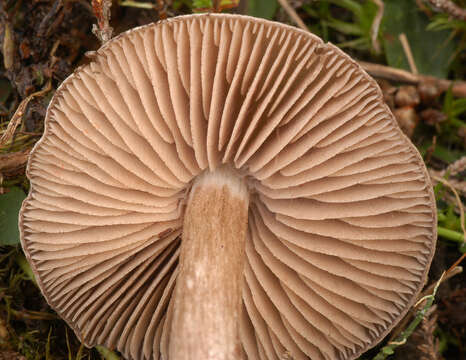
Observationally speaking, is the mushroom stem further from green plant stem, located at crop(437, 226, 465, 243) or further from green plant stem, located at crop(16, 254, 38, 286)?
green plant stem, located at crop(437, 226, 465, 243)

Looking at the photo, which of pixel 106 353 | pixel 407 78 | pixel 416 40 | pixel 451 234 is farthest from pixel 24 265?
pixel 416 40

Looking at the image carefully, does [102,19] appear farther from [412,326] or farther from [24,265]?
[412,326]

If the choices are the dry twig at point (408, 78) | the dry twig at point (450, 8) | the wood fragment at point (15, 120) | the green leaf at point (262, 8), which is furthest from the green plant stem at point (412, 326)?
the wood fragment at point (15, 120)

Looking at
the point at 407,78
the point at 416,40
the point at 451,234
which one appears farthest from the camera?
the point at 416,40

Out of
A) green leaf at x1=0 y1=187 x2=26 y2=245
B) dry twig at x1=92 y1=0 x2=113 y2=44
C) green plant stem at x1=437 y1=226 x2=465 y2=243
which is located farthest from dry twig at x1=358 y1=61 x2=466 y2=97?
green leaf at x1=0 y1=187 x2=26 y2=245

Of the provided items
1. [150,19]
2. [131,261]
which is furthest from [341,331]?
[150,19]

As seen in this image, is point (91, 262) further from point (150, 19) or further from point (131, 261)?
point (150, 19)
